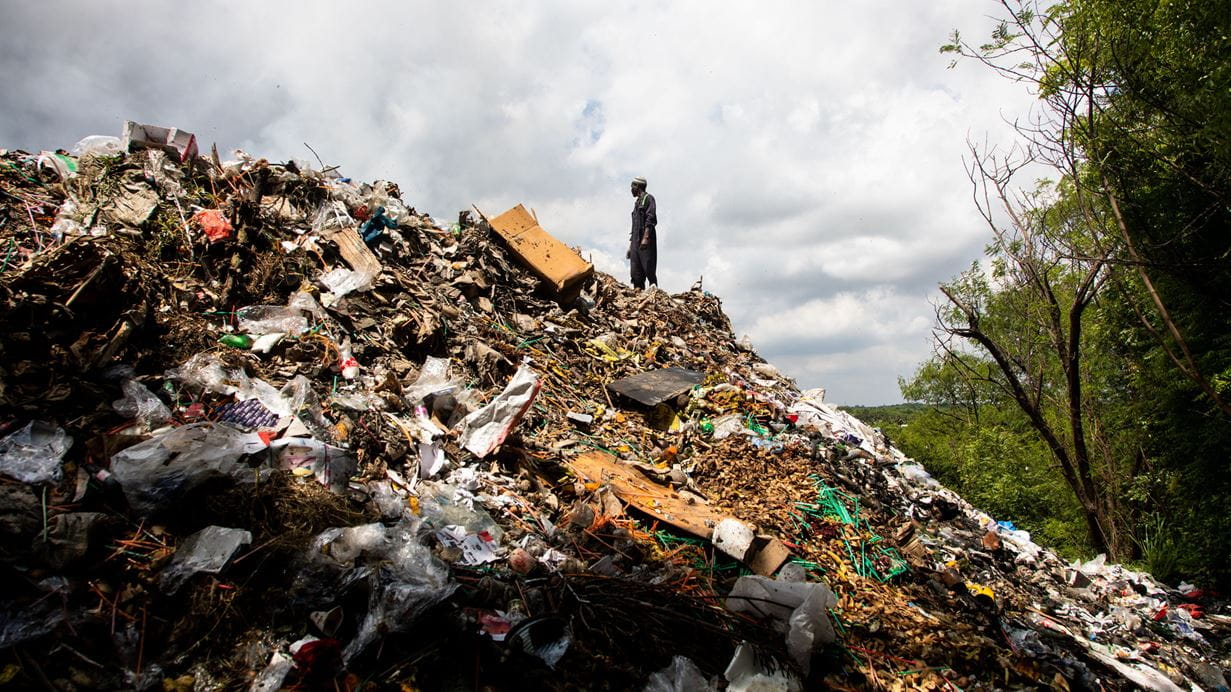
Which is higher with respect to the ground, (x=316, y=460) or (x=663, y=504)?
(x=316, y=460)

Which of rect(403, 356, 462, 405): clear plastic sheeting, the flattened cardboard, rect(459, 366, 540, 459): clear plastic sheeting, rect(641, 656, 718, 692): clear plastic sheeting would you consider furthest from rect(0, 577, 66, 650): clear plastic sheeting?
the flattened cardboard

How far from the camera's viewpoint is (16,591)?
71.1 inches

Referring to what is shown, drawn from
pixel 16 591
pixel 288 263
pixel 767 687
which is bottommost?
pixel 767 687

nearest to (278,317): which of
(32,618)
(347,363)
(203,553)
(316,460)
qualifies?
(347,363)

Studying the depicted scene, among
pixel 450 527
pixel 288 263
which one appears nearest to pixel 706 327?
pixel 288 263

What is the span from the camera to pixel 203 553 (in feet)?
7.09

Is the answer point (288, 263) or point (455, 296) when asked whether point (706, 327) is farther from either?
point (288, 263)

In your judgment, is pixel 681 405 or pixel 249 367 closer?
pixel 249 367

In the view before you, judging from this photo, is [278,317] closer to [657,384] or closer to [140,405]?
[140,405]

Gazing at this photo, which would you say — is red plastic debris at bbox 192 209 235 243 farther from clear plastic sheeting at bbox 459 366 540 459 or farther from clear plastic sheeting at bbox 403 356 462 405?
clear plastic sheeting at bbox 459 366 540 459

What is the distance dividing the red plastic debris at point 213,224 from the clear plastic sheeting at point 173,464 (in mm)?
2662

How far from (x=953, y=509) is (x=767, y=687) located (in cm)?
412

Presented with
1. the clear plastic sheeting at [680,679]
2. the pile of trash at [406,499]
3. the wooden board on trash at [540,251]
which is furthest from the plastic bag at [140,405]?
the wooden board on trash at [540,251]

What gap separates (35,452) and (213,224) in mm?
2976
